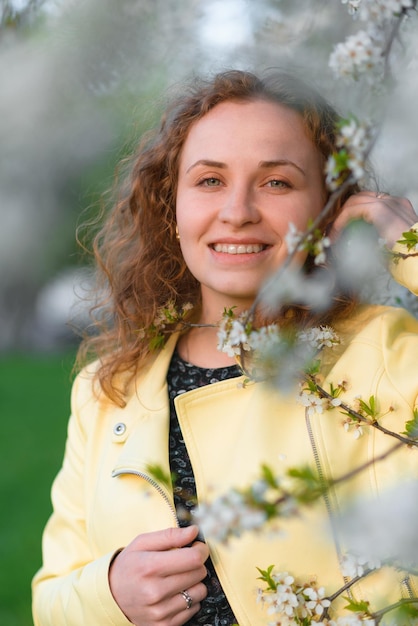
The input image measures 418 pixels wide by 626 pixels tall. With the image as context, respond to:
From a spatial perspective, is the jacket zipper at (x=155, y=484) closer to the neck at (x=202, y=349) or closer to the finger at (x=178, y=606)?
the finger at (x=178, y=606)

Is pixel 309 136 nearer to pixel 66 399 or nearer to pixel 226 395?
pixel 226 395

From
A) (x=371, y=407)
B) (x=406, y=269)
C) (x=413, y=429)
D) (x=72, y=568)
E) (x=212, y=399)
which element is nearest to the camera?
(x=413, y=429)

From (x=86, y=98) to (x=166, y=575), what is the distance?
10.3 feet

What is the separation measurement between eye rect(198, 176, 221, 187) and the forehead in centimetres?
6

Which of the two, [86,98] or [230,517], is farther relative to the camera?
[86,98]

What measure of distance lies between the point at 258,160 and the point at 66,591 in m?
0.98

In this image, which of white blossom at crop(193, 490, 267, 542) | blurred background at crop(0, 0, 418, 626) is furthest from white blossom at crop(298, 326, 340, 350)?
white blossom at crop(193, 490, 267, 542)

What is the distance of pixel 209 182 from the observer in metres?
1.73

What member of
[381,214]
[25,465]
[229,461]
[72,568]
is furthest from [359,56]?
[25,465]

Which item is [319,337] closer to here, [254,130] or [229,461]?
[229,461]

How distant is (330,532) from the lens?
4.54 ft

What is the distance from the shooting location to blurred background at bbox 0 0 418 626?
2.08 meters

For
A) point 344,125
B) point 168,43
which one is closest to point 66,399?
point 168,43

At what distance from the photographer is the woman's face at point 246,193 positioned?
5.40 feet
